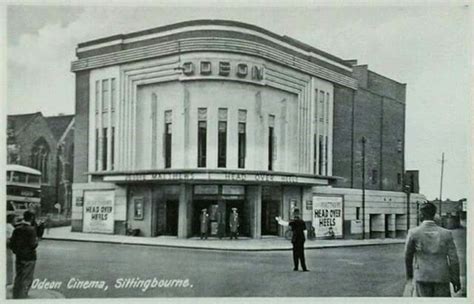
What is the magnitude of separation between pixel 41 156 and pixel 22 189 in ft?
2.26

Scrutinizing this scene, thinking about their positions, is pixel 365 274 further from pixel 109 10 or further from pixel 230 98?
pixel 109 10

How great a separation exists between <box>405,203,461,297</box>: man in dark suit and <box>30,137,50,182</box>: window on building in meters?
5.46

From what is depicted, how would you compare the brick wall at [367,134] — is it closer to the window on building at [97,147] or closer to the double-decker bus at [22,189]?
the window on building at [97,147]

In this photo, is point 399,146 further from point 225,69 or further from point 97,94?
point 97,94

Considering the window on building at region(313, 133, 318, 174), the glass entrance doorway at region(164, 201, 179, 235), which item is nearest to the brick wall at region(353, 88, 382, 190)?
the window on building at region(313, 133, 318, 174)

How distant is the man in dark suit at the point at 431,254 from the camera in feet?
25.5

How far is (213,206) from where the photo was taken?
34.4 ft

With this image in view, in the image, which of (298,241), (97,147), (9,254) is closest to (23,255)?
(9,254)

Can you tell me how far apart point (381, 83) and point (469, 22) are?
5.36 ft

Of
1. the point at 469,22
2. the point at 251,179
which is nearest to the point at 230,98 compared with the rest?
the point at 251,179

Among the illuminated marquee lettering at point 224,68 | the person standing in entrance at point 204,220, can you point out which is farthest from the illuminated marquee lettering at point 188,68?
the person standing in entrance at point 204,220

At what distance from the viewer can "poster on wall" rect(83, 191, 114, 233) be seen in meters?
10.3

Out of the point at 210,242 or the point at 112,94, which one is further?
the point at 112,94

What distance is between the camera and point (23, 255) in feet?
29.1
